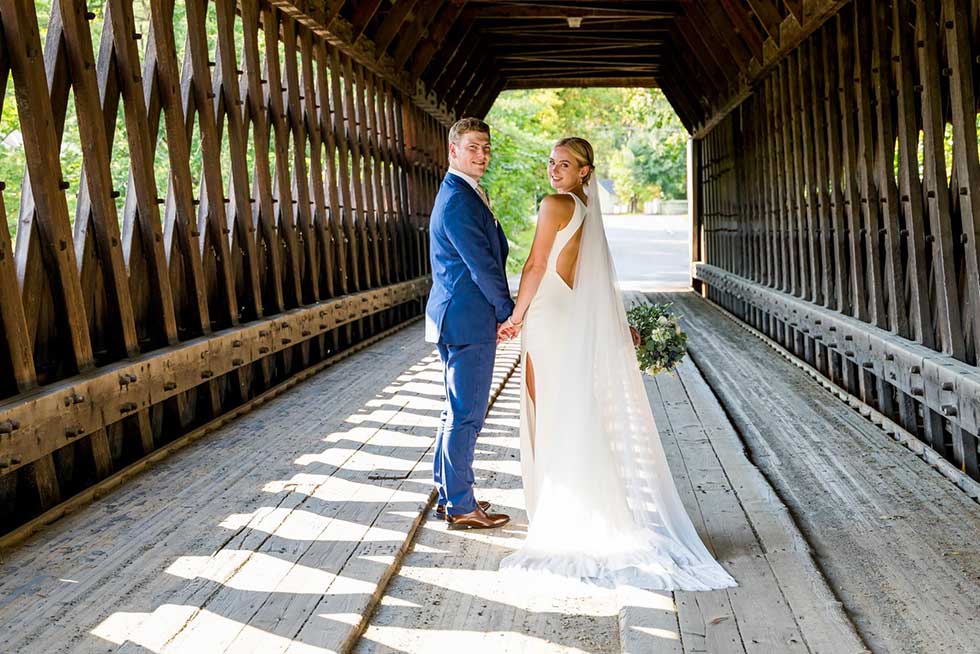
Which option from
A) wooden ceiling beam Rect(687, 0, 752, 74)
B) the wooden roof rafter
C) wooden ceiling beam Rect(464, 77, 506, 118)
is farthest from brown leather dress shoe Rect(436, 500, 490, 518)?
wooden ceiling beam Rect(464, 77, 506, 118)

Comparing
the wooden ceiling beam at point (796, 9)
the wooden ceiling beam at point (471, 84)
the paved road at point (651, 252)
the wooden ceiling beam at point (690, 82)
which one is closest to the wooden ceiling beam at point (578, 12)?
the wooden ceiling beam at point (690, 82)

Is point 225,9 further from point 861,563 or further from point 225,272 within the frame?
point 861,563

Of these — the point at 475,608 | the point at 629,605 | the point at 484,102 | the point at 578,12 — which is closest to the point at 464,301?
the point at 475,608

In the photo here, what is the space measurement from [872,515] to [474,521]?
5.12 ft

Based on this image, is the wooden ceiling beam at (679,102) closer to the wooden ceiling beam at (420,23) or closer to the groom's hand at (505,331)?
the wooden ceiling beam at (420,23)

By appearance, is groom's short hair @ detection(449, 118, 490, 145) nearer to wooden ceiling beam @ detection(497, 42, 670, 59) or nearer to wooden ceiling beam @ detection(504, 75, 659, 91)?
wooden ceiling beam @ detection(497, 42, 670, 59)

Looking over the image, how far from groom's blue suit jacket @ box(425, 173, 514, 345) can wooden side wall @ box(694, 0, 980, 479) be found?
205 centimetres

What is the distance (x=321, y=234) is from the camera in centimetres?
949

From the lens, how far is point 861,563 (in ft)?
12.4

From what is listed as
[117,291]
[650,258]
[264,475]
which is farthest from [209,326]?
[650,258]

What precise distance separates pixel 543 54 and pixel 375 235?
6.59 metres

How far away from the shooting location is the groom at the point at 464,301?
4.06 meters

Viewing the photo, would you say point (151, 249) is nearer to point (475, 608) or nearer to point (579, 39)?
point (475, 608)

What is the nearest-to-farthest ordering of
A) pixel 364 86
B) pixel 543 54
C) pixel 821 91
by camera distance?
pixel 821 91 → pixel 364 86 → pixel 543 54
